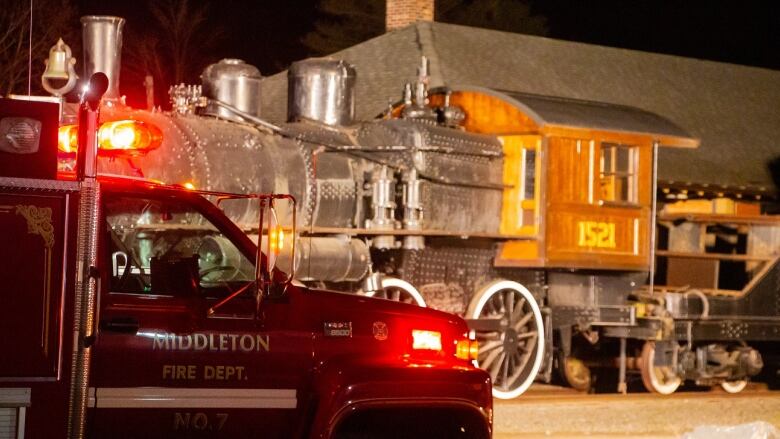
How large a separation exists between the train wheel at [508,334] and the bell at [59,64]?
6.20m

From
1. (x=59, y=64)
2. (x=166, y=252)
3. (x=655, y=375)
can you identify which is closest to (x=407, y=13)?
(x=655, y=375)

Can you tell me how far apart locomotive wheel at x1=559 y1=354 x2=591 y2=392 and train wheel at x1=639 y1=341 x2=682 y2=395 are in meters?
0.93

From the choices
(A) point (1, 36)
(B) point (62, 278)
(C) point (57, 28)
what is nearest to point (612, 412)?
(B) point (62, 278)

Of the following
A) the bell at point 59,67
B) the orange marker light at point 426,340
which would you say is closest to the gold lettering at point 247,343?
the orange marker light at point 426,340

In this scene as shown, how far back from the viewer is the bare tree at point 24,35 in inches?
1070

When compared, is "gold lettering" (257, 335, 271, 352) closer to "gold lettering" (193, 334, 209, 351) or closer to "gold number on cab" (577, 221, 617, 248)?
"gold lettering" (193, 334, 209, 351)

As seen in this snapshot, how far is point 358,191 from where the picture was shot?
13672mm

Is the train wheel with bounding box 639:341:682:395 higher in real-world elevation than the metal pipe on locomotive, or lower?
lower

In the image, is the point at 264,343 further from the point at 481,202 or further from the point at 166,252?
the point at 481,202

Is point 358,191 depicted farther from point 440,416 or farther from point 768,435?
point 440,416

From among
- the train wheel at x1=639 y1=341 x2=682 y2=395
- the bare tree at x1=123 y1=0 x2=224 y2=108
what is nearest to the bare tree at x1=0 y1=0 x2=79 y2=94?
the bare tree at x1=123 y1=0 x2=224 y2=108

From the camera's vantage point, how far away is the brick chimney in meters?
26.5

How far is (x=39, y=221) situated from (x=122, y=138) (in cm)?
172

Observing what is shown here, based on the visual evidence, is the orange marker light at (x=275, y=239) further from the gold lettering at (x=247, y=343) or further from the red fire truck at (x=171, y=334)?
the gold lettering at (x=247, y=343)
